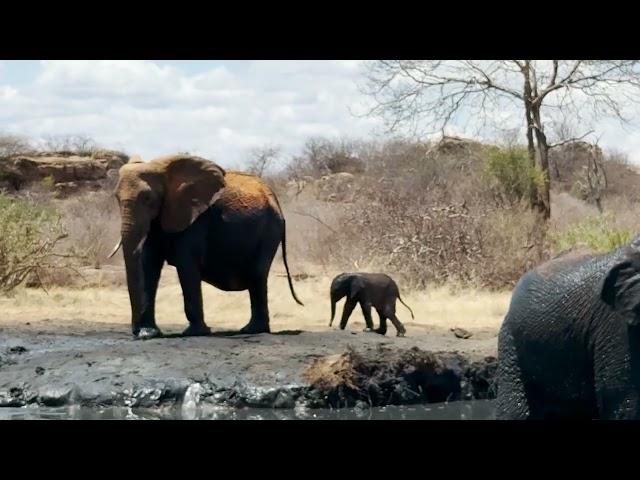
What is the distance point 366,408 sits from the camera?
1235 cm

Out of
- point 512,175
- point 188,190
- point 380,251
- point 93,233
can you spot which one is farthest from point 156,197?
point 512,175

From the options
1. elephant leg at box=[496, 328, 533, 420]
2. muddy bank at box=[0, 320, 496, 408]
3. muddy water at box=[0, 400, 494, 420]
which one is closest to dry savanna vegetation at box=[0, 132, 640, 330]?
muddy bank at box=[0, 320, 496, 408]

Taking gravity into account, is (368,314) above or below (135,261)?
below

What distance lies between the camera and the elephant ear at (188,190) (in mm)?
15336

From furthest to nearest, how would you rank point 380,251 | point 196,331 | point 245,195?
point 380,251, point 245,195, point 196,331

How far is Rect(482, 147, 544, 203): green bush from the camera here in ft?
87.2

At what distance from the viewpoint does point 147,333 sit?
48.7 feet

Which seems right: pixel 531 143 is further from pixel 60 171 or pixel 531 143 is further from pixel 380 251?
pixel 60 171

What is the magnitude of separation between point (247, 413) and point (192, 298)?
3244 mm

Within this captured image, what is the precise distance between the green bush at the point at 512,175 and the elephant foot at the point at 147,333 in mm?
12614

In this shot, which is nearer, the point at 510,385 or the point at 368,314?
the point at 510,385

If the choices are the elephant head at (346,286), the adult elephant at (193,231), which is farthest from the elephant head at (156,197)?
the elephant head at (346,286)
